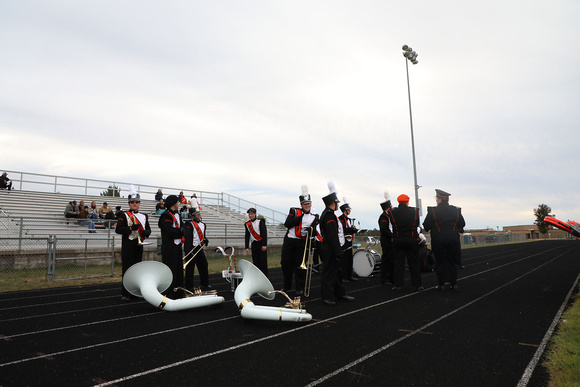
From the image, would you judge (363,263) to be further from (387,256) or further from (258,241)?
(258,241)

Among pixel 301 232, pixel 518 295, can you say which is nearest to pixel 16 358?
pixel 301 232

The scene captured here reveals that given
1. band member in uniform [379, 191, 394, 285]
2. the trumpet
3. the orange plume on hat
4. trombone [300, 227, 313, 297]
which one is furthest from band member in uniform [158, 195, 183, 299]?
band member in uniform [379, 191, 394, 285]

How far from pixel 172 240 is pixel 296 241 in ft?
8.24

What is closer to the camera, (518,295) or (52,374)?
(52,374)

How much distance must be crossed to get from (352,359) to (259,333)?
5.03ft

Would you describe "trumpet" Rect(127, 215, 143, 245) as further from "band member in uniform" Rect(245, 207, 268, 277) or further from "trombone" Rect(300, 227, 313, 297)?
"trombone" Rect(300, 227, 313, 297)

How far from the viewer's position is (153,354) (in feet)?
14.1

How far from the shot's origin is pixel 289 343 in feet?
15.4

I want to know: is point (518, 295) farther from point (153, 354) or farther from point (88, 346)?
point (88, 346)

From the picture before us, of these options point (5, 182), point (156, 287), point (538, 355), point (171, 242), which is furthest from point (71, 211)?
point (538, 355)

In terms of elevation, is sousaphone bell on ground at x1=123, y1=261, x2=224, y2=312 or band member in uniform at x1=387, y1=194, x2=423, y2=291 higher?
band member in uniform at x1=387, y1=194, x2=423, y2=291

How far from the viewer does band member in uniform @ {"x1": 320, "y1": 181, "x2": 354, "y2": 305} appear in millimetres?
7125

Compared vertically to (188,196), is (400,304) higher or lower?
lower

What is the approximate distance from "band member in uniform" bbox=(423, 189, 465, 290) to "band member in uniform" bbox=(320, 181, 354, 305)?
2.44m
